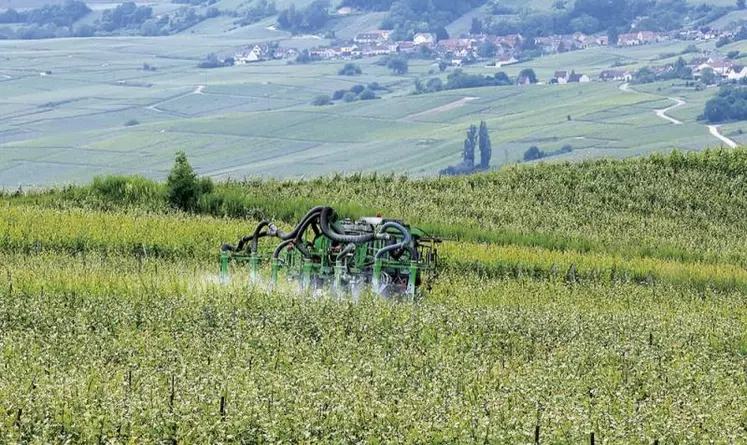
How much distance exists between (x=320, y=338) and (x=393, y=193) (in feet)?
76.0

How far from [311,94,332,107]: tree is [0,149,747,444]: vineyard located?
131 metres

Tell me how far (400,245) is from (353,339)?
452 cm

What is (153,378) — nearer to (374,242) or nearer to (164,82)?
(374,242)

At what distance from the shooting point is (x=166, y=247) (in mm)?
30281

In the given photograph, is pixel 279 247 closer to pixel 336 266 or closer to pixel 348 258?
pixel 348 258

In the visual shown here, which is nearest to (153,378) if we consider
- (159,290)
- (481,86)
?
(159,290)

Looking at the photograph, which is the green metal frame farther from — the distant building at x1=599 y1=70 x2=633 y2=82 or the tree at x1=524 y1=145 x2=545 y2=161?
the distant building at x1=599 y1=70 x2=633 y2=82

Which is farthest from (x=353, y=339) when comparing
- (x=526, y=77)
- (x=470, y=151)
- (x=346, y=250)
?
(x=526, y=77)

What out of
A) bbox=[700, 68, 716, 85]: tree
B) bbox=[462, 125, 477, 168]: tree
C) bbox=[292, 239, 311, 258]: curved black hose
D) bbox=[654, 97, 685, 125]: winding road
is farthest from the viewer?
bbox=[700, 68, 716, 85]: tree

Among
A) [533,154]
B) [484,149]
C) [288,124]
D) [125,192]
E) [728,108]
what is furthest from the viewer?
[288,124]

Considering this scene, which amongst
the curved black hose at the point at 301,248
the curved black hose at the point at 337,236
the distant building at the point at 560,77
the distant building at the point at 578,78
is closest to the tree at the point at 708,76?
the distant building at the point at 578,78

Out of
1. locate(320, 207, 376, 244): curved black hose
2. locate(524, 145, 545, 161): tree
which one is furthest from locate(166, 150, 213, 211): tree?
locate(524, 145, 545, 161): tree

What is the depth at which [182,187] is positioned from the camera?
3766 centimetres

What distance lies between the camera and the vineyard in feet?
46.6
